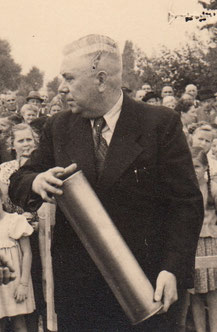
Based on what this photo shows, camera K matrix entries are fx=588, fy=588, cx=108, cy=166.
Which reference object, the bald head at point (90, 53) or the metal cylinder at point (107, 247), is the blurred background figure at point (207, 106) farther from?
the metal cylinder at point (107, 247)

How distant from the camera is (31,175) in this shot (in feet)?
5.60

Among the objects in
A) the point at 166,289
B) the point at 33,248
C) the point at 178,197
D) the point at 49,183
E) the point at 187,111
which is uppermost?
the point at 49,183

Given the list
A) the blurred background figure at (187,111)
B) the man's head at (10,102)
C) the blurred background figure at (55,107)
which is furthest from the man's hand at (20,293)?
the man's head at (10,102)

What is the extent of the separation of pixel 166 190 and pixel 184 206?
0.07m

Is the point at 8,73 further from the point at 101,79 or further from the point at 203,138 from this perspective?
the point at 101,79

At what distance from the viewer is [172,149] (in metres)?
1.69

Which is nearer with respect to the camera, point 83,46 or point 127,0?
point 83,46

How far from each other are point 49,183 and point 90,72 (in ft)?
1.13

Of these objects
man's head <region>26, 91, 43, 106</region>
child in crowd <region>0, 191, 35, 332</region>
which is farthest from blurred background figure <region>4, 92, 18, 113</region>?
child in crowd <region>0, 191, 35, 332</region>

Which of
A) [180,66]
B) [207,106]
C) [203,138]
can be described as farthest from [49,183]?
[180,66]

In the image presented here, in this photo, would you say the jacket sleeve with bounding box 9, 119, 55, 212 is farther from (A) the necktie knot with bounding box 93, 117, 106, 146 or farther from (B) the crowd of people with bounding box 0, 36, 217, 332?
(A) the necktie knot with bounding box 93, 117, 106, 146

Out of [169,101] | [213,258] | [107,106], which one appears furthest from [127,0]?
[107,106]

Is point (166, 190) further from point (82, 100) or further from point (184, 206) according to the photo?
point (82, 100)

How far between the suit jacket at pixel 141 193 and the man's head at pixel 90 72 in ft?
0.29
